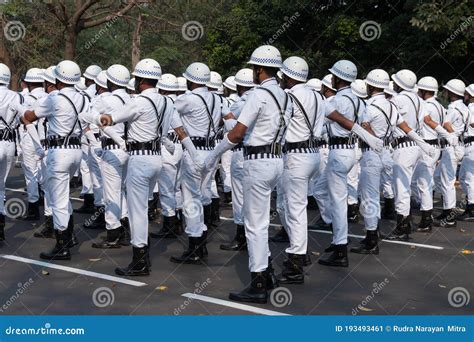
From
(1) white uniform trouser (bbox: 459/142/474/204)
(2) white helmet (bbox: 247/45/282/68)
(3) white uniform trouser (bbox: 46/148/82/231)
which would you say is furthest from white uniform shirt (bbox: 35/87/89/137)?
(1) white uniform trouser (bbox: 459/142/474/204)

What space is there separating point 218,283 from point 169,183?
9.76 feet

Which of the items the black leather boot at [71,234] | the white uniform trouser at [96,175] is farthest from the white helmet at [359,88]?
the black leather boot at [71,234]

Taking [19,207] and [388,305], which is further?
[19,207]

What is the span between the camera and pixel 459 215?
43.9 ft

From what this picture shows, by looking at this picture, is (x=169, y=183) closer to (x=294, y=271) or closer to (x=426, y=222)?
(x=294, y=271)

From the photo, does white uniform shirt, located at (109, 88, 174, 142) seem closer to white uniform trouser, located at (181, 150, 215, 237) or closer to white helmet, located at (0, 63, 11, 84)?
white uniform trouser, located at (181, 150, 215, 237)

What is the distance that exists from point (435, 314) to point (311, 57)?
19384 mm

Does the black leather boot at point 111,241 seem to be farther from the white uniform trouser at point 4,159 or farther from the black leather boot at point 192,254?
the white uniform trouser at point 4,159

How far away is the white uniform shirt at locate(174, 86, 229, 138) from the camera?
980cm

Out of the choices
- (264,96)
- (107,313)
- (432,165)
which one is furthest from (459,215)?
(107,313)

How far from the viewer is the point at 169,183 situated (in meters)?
11.0

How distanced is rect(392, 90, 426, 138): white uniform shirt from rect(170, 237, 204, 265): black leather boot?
348cm

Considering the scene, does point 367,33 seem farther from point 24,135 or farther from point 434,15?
point 24,135

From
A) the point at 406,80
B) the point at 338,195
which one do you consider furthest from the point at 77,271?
the point at 406,80
